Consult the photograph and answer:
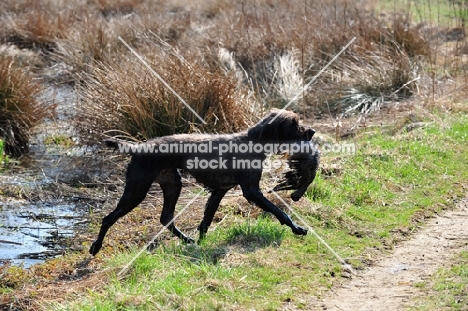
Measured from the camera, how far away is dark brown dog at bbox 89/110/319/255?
7266 mm

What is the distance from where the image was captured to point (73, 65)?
15.8 metres

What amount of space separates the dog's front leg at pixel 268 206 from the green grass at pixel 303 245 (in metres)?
0.16

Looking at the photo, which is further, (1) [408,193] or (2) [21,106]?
(2) [21,106]

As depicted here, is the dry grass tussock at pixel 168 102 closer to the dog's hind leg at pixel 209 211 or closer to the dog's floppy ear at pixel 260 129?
the dog's hind leg at pixel 209 211

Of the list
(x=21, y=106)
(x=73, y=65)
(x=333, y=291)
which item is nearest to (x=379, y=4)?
(x=73, y=65)

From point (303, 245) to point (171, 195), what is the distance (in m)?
1.42

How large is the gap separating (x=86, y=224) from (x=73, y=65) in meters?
7.43

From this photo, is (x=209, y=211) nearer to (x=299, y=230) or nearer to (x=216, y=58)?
(x=299, y=230)

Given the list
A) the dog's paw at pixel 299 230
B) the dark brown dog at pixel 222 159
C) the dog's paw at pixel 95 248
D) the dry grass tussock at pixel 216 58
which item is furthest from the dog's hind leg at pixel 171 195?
the dry grass tussock at pixel 216 58

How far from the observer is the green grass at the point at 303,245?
239 inches

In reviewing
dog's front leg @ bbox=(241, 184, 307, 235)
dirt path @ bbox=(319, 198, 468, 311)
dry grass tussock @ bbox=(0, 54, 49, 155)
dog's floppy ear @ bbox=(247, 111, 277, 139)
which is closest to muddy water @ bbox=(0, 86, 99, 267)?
dry grass tussock @ bbox=(0, 54, 49, 155)

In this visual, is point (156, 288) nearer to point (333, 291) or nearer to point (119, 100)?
point (333, 291)

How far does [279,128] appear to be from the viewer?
7.41 m

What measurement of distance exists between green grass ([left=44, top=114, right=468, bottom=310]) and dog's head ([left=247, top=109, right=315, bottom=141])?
89cm
